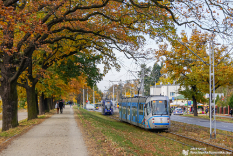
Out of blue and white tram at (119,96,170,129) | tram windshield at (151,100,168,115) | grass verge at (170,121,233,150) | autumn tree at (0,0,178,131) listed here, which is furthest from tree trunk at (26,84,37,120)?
grass verge at (170,121,233,150)

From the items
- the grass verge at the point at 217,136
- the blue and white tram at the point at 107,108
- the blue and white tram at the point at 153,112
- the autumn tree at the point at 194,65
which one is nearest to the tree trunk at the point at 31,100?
the blue and white tram at the point at 153,112

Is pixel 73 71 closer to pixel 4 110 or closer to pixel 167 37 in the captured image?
pixel 4 110

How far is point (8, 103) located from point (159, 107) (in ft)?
35.0

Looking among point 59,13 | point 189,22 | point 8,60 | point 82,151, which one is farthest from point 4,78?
point 189,22

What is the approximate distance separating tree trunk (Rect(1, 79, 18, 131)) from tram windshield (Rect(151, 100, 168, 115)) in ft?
32.5

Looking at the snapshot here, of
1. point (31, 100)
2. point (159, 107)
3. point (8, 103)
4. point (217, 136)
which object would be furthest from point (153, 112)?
point (31, 100)

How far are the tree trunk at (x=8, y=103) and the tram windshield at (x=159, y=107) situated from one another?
9913 mm

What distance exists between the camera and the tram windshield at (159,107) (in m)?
20.5

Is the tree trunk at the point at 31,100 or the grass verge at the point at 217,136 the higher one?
the tree trunk at the point at 31,100

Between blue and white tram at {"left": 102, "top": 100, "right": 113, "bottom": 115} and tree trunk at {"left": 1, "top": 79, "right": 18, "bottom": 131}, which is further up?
tree trunk at {"left": 1, "top": 79, "right": 18, "bottom": 131}

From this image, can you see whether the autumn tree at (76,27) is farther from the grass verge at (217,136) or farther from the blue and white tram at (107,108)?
the blue and white tram at (107,108)

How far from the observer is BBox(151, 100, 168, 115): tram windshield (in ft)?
67.4

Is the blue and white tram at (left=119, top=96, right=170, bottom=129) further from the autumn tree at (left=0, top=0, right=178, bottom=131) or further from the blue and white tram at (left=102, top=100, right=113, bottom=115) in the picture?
the blue and white tram at (left=102, top=100, right=113, bottom=115)

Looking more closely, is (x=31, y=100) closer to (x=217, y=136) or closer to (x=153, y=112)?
(x=153, y=112)
